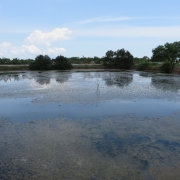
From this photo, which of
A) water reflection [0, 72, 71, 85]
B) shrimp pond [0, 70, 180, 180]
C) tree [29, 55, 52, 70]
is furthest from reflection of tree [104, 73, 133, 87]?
tree [29, 55, 52, 70]

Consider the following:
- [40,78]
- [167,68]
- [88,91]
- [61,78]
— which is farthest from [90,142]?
[167,68]

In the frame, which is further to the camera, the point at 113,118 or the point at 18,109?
the point at 18,109

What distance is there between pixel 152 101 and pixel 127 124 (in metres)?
4.10

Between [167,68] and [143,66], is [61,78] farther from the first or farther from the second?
[143,66]

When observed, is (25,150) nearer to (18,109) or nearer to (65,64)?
(18,109)

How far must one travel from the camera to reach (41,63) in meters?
42.4

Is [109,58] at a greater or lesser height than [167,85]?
greater

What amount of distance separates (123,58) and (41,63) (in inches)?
666

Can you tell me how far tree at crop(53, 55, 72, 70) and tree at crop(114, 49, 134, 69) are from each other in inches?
414

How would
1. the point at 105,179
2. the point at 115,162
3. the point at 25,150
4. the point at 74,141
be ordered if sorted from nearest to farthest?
the point at 105,179 → the point at 115,162 → the point at 25,150 → the point at 74,141

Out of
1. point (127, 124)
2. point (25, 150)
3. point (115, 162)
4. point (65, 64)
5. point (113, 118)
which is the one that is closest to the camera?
point (115, 162)

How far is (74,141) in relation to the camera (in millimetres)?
5547

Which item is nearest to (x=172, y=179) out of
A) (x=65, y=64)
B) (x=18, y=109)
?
(x=18, y=109)

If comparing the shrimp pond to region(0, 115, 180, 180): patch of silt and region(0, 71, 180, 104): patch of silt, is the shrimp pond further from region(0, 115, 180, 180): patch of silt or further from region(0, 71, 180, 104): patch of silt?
region(0, 71, 180, 104): patch of silt
